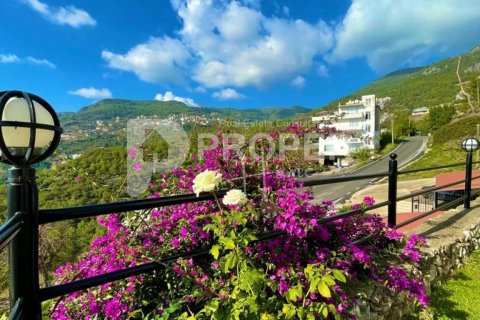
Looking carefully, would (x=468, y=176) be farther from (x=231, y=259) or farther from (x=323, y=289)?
(x=231, y=259)

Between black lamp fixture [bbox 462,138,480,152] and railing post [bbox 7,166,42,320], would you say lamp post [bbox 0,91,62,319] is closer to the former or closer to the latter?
railing post [bbox 7,166,42,320]

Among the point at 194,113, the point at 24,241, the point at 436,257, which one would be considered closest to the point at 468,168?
the point at 436,257

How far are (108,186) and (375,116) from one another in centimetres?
6480

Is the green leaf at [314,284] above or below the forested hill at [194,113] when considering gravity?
below

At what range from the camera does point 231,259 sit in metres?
1.35

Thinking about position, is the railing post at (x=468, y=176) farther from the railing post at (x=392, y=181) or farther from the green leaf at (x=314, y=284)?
the green leaf at (x=314, y=284)

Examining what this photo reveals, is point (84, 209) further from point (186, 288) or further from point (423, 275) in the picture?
point (423, 275)

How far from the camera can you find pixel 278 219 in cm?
191

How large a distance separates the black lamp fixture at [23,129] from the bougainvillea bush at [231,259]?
2.13 ft

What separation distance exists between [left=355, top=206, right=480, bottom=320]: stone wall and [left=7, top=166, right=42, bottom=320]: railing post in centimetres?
182

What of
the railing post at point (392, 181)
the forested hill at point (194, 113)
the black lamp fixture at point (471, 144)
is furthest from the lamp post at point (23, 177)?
the black lamp fixture at point (471, 144)

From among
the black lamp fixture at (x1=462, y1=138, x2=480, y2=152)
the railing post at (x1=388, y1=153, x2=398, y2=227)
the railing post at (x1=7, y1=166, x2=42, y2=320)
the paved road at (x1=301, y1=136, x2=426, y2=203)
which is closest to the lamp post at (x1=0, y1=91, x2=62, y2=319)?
the railing post at (x1=7, y1=166, x2=42, y2=320)

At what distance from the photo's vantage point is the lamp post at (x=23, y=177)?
101 centimetres

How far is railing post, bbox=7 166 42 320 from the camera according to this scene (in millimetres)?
1011
